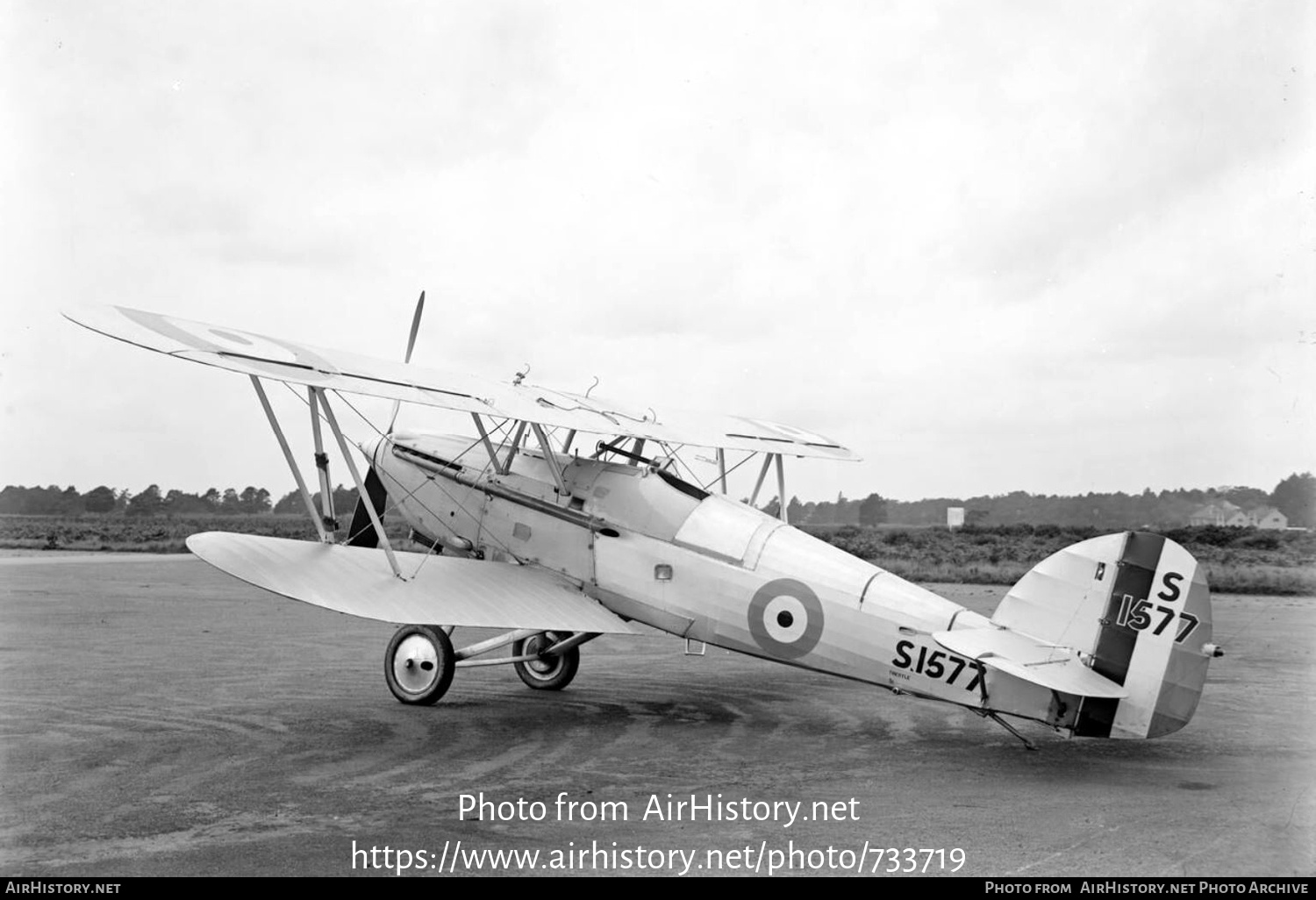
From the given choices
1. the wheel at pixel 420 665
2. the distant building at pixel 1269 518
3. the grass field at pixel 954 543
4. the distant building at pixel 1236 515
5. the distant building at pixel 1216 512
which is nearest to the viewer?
the wheel at pixel 420 665

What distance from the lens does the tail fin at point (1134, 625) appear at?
7125 millimetres

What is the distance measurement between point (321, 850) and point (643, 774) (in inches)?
97.2

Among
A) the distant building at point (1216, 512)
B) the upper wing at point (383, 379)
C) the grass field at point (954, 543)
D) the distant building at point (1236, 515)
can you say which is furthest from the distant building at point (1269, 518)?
the upper wing at point (383, 379)

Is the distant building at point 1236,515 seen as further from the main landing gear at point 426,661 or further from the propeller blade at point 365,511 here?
the propeller blade at point 365,511

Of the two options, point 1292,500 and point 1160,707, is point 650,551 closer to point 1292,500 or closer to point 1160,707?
point 1160,707

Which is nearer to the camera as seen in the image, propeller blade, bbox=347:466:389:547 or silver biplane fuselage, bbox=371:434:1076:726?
silver biplane fuselage, bbox=371:434:1076:726

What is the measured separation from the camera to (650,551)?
30.7 ft

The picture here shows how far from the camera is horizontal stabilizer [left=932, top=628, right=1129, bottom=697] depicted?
23.6 feet

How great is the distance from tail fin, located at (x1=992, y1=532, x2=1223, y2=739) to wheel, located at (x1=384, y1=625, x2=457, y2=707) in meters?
4.93

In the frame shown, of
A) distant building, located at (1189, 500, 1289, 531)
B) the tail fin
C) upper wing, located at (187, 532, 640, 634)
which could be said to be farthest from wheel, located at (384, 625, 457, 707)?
distant building, located at (1189, 500, 1289, 531)

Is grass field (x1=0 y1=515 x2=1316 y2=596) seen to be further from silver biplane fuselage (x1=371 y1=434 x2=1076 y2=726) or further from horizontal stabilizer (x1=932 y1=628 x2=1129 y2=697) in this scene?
horizontal stabilizer (x1=932 y1=628 x2=1129 y2=697)

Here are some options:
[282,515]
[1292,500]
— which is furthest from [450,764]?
[282,515]

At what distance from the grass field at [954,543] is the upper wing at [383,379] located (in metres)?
5.87

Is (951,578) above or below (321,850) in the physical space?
above
